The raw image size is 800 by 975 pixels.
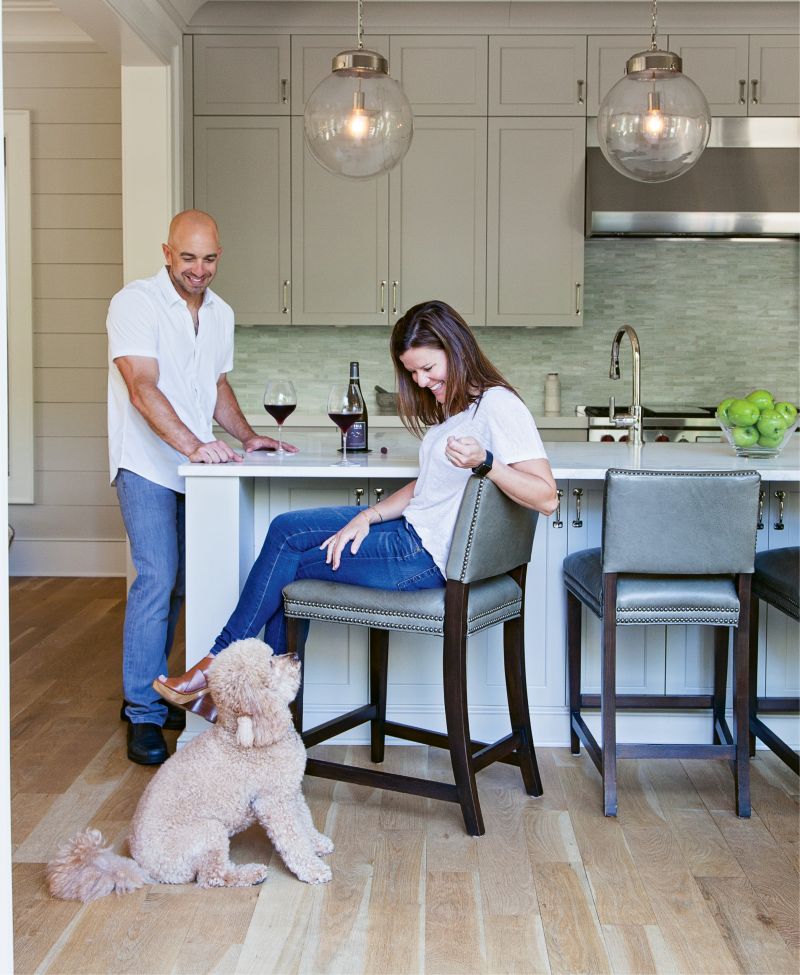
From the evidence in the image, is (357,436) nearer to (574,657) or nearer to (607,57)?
(574,657)

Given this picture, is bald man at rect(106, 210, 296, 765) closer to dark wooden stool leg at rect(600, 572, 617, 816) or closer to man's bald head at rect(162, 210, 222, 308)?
man's bald head at rect(162, 210, 222, 308)

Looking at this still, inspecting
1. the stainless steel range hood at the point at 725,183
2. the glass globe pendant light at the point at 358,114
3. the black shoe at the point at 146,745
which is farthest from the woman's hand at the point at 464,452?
the stainless steel range hood at the point at 725,183

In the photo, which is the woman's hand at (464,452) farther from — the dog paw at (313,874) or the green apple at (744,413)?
the green apple at (744,413)

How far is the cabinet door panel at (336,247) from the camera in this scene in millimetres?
5172

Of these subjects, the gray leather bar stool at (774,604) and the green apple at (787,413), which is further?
the green apple at (787,413)

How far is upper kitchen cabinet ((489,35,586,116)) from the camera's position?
Answer: 5074 millimetres

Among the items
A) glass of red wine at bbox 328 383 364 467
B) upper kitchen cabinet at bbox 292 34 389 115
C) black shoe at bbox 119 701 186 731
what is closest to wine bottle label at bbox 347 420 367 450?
glass of red wine at bbox 328 383 364 467

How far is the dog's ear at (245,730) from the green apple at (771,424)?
163cm

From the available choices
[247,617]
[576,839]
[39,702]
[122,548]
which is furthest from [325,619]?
[122,548]

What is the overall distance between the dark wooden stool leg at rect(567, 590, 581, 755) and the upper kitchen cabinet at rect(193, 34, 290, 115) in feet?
10.6

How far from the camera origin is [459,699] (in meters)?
2.41

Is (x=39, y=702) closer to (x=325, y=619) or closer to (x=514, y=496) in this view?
(x=325, y=619)

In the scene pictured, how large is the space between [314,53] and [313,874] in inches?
160

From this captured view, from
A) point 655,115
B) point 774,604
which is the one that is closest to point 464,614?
point 774,604
